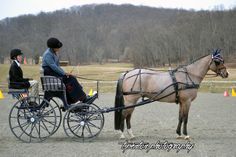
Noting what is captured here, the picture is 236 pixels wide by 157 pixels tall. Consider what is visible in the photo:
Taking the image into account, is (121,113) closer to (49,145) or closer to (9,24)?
(49,145)

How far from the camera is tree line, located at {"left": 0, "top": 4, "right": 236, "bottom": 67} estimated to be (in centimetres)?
6728

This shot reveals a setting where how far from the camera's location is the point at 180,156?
7078 millimetres

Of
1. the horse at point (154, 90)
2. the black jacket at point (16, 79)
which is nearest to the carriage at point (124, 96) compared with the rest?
the horse at point (154, 90)

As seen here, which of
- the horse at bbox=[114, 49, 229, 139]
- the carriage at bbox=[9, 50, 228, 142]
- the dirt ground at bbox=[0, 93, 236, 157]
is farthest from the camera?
the horse at bbox=[114, 49, 229, 139]

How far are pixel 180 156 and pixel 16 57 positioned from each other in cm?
451

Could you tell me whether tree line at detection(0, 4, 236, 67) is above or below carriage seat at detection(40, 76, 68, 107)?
above

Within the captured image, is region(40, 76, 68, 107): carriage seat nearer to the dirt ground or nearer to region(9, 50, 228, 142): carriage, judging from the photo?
region(9, 50, 228, 142): carriage

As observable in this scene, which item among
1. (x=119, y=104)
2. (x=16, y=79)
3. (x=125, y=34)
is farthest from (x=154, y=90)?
(x=125, y=34)

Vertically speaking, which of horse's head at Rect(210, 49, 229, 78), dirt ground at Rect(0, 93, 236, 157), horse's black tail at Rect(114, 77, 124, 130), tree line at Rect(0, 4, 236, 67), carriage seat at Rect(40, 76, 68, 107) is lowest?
dirt ground at Rect(0, 93, 236, 157)

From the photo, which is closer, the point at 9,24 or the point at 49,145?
the point at 49,145

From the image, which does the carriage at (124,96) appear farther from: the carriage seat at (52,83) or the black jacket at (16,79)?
the black jacket at (16,79)

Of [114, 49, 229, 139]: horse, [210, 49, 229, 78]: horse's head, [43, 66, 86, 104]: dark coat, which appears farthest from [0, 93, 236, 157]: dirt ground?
[210, 49, 229, 78]: horse's head

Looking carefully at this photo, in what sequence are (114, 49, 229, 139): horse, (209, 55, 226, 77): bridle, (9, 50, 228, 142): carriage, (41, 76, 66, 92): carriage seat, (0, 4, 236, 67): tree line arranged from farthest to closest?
(0, 4, 236, 67): tree line
(209, 55, 226, 77): bridle
(114, 49, 229, 139): horse
(9, 50, 228, 142): carriage
(41, 76, 66, 92): carriage seat

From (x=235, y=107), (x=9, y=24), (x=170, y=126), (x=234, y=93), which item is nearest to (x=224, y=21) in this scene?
(x=234, y=93)
